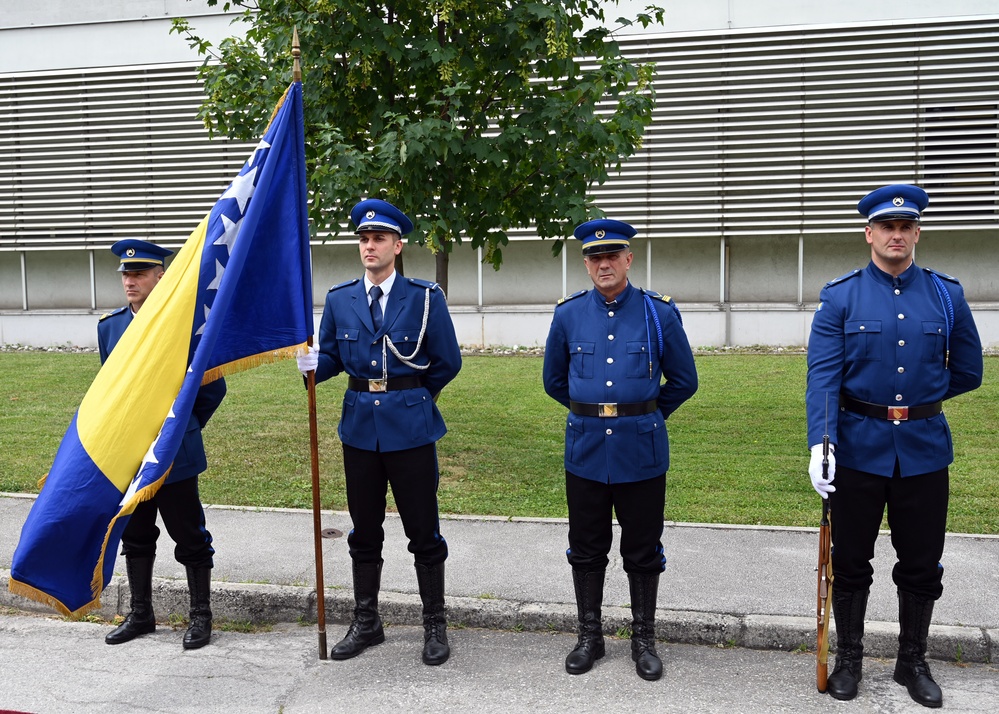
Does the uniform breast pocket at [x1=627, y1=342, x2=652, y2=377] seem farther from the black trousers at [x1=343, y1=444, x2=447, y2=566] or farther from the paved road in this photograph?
the paved road

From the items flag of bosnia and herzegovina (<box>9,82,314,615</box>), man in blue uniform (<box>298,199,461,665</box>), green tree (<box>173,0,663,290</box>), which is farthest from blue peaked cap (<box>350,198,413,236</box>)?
green tree (<box>173,0,663,290</box>)

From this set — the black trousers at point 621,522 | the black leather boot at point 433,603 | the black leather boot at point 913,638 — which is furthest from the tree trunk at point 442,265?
the black leather boot at point 913,638

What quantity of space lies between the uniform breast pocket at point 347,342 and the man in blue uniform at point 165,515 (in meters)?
0.66

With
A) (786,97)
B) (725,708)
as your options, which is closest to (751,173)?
(786,97)

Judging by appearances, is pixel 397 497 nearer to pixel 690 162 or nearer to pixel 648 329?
pixel 648 329

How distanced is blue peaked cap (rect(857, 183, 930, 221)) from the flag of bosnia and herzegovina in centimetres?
253

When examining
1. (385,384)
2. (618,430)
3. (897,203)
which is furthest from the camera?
(385,384)

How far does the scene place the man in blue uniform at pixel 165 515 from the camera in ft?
16.1

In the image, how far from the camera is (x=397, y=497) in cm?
480

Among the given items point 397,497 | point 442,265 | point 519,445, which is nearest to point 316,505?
point 397,497

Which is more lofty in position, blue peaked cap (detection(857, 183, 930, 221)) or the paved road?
blue peaked cap (detection(857, 183, 930, 221))

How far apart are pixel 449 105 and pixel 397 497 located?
3300mm

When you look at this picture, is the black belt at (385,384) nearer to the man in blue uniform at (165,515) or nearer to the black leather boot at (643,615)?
the man in blue uniform at (165,515)

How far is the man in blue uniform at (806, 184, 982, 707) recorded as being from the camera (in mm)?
4137
